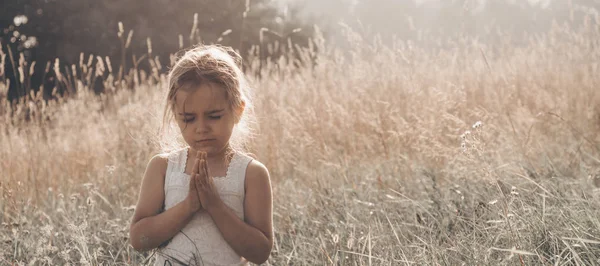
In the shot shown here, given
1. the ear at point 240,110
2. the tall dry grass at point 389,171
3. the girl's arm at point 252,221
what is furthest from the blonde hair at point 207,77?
the tall dry grass at point 389,171

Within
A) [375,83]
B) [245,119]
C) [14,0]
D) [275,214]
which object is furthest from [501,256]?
[14,0]

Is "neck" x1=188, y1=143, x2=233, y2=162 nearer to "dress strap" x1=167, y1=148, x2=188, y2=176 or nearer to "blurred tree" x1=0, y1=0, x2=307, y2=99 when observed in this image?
"dress strap" x1=167, y1=148, x2=188, y2=176

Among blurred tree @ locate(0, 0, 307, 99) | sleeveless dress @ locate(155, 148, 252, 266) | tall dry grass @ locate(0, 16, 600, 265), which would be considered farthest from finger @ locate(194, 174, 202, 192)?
blurred tree @ locate(0, 0, 307, 99)

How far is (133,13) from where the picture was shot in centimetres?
1600

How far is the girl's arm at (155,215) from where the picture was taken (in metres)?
1.61

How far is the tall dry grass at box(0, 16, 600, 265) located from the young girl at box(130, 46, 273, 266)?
10.2 inches

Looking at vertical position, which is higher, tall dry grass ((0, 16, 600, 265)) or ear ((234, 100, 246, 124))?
ear ((234, 100, 246, 124))

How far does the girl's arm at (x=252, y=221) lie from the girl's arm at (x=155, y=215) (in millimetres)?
88

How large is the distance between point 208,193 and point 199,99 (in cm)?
28

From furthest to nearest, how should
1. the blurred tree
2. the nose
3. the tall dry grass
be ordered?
the blurred tree, the tall dry grass, the nose

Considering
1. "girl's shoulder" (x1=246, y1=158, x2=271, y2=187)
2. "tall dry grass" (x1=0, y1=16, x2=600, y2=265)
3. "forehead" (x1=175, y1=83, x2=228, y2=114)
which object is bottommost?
"tall dry grass" (x1=0, y1=16, x2=600, y2=265)

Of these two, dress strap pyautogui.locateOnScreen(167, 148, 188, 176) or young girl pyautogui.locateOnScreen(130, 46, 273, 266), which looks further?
dress strap pyautogui.locateOnScreen(167, 148, 188, 176)

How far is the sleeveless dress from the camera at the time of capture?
167 centimetres

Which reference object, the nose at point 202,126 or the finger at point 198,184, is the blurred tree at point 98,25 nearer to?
the nose at point 202,126
